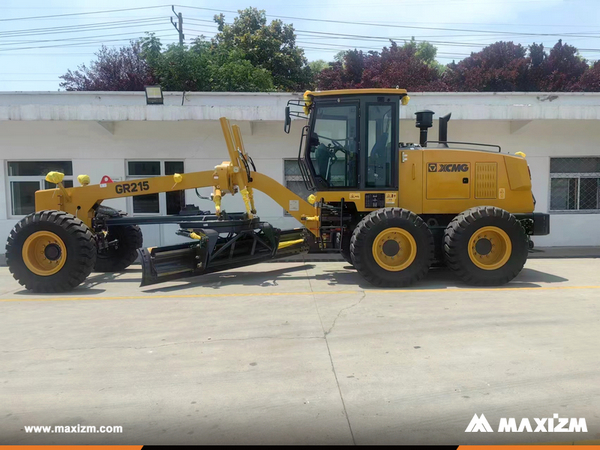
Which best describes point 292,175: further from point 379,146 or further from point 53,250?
point 53,250

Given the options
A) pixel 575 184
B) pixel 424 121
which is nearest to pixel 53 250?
pixel 424 121

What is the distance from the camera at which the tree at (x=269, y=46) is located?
101 ft

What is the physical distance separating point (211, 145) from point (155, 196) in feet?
6.57

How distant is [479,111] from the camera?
11281mm

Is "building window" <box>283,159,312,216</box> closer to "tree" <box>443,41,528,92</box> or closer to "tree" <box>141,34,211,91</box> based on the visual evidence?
"tree" <box>141,34,211,91</box>

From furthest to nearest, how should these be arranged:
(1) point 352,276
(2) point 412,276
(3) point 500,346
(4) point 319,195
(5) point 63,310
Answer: (1) point 352,276, (4) point 319,195, (2) point 412,276, (5) point 63,310, (3) point 500,346

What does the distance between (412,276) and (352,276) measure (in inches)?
53.2

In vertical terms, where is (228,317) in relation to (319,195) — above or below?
below

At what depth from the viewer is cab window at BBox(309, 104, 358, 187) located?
7.65 m

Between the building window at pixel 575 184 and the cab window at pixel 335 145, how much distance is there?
24.3 ft

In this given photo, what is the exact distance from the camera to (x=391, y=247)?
24.0 ft

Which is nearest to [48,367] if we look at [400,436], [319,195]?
[400,436]

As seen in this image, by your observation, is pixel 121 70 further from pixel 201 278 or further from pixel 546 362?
pixel 546 362

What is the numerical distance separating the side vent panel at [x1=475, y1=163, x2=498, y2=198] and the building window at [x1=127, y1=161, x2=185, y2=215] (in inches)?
291
